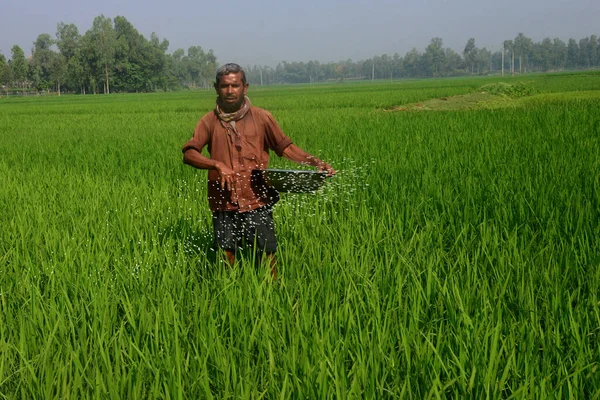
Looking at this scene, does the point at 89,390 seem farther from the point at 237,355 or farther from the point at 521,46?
the point at 521,46

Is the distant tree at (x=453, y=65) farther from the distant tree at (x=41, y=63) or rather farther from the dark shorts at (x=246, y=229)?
the dark shorts at (x=246, y=229)

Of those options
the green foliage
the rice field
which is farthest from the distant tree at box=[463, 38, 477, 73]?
the rice field

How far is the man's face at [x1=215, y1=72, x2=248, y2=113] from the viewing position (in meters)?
2.17

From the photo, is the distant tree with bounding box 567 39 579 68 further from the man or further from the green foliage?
the man

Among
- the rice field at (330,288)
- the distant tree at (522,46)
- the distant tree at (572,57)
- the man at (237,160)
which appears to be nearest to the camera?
the rice field at (330,288)

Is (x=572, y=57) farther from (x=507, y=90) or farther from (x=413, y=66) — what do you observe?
(x=507, y=90)

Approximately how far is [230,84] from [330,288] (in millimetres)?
811

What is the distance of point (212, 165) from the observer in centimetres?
214

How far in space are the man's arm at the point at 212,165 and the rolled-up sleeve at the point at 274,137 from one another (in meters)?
0.24

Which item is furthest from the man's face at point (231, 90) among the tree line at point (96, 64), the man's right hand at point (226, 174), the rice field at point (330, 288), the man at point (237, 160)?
the tree line at point (96, 64)

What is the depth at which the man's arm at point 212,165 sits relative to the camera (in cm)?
212

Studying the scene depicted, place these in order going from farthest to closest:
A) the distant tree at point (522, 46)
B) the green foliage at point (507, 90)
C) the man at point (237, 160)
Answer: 1. the distant tree at point (522, 46)
2. the green foliage at point (507, 90)
3. the man at point (237, 160)

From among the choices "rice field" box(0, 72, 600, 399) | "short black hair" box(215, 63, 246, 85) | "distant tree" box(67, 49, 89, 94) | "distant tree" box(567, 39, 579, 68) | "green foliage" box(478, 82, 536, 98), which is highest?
"distant tree" box(567, 39, 579, 68)

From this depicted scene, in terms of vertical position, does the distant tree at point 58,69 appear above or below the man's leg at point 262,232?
above
